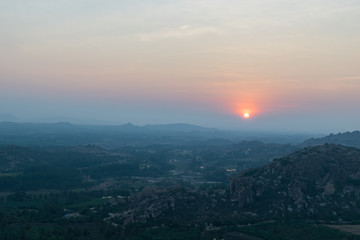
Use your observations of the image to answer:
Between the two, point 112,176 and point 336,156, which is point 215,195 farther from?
point 112,176

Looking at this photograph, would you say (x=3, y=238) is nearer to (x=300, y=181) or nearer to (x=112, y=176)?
(x=300, y=181)

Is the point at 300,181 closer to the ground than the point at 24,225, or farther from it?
farther from it

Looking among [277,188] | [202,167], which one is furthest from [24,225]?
[202,167]

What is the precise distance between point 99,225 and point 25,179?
7198 centimetres

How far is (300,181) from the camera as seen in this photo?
3720 inches

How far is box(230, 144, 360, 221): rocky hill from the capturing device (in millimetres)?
84000

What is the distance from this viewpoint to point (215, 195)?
91625 millimetres

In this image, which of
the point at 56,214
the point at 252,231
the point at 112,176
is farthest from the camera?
the point at 112,176

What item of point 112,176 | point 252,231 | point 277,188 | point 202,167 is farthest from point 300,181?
point 202,167

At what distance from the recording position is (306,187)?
9300cm

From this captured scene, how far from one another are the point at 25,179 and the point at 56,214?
56.4m

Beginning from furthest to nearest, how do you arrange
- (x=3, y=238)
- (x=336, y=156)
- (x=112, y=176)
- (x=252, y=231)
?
(x=112, y=176) < (x=336, y=156) < (x=252, y=231) < (x=3, y=238)

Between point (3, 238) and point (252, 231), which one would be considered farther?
point (252, 231)

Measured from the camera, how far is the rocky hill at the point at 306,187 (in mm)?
84000
